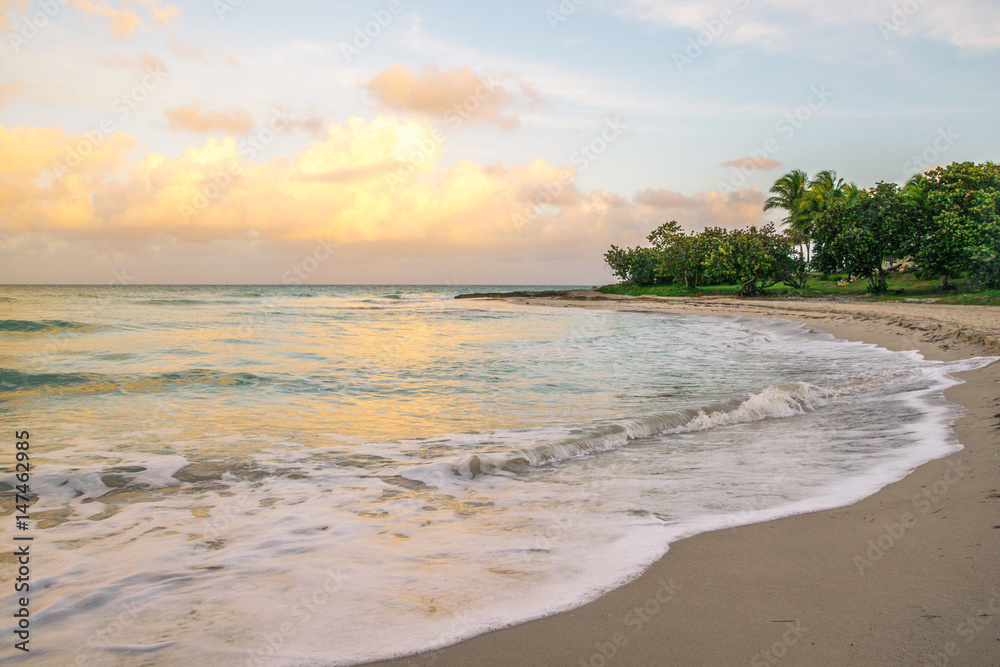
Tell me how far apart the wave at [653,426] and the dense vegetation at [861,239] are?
29474 mm

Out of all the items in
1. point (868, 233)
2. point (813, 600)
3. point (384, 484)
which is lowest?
point (384, 484)

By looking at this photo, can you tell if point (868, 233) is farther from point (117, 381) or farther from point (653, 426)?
point (117, 381)

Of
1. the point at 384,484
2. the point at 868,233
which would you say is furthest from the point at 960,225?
the point at 384,484

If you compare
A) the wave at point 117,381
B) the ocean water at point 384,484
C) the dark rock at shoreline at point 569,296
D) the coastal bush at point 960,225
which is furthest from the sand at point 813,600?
the dark rock at shoreline at point 569,296

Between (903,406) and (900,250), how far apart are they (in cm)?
3523

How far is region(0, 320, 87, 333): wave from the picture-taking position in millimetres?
21781

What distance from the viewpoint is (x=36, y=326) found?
2248cm

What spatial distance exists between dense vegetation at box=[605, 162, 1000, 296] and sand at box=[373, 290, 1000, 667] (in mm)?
34555

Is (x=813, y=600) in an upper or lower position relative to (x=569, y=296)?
lower

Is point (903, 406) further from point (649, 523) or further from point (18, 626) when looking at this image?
point (18, 626)

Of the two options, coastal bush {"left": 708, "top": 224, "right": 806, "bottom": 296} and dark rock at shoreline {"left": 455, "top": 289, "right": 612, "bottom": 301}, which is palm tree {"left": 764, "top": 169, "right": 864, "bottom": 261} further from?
dark rock at shoreline {"left": 455, "top": 289, "right": 612, "bottom": 301}

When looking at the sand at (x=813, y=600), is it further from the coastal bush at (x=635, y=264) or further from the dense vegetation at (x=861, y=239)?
the coastal bush at (x=635, y=264)

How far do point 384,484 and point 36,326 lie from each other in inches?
951

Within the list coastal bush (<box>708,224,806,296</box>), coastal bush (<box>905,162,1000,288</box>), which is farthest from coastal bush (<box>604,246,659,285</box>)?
coastal bush (<box>905,162,1000,288</box>)
